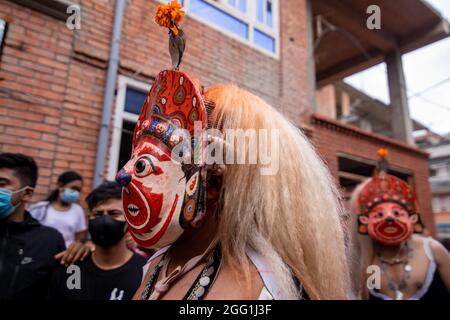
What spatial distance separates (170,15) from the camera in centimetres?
104

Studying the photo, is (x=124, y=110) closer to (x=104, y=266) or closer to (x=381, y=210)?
(x=104, y=266)

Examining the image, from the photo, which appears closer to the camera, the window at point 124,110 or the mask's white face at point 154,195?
the mask's white face at point 154,195

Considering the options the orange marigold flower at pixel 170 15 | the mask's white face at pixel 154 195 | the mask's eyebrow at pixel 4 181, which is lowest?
the mask's white face at pixel 154 195

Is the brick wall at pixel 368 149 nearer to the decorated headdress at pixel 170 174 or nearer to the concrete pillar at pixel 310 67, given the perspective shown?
the concrete pillar at pixel 310 67

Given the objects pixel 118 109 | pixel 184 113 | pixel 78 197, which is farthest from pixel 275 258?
pixel 118 109

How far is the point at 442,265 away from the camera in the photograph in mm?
2578

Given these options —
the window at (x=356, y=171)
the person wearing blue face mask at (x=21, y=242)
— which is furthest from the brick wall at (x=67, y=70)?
the window at (x=356, y=171)

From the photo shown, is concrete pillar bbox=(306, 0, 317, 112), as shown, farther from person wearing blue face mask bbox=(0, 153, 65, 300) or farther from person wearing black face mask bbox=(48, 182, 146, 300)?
person wearing blue face mask bbox=(0, 153, 65, 300)

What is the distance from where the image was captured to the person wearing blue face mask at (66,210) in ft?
9.24

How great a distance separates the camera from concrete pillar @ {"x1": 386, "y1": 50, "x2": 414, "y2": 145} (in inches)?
287

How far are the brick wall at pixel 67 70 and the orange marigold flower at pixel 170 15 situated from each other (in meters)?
2.52

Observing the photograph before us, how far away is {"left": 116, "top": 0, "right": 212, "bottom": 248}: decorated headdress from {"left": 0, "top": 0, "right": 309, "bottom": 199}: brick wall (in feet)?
8.17

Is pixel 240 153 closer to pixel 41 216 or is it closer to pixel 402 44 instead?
pixel 41 216
